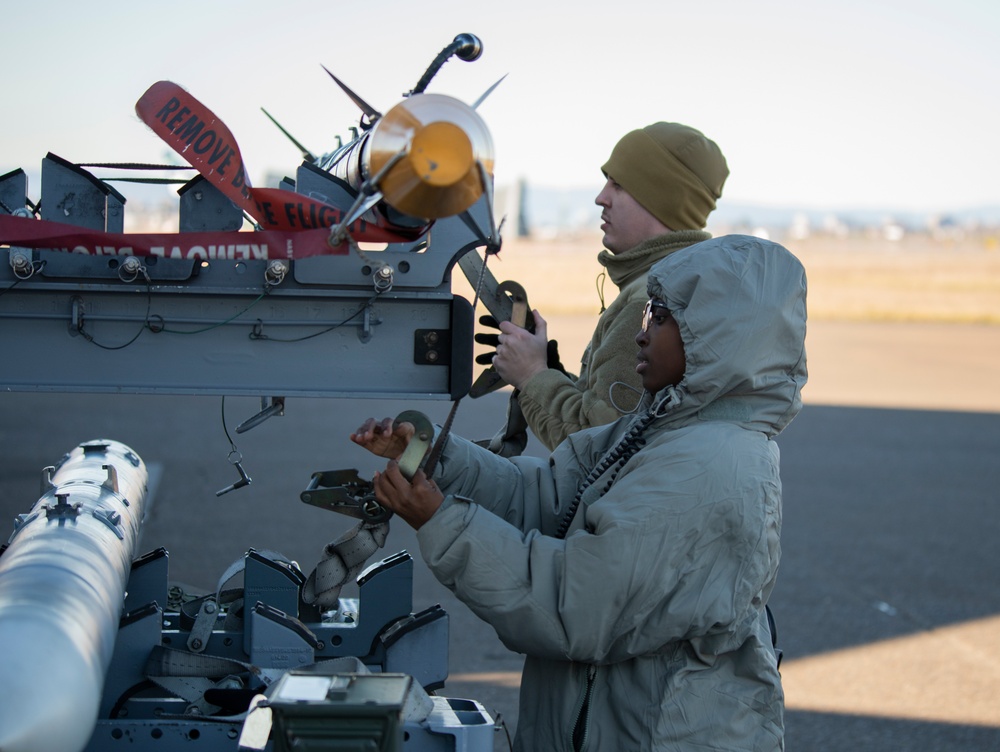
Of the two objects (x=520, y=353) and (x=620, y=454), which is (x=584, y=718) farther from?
(x=520, y=353)

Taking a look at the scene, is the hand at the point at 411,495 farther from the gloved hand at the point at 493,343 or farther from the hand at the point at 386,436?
the gloved hand at the point at 493,343

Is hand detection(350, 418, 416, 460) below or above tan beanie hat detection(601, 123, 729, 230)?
below

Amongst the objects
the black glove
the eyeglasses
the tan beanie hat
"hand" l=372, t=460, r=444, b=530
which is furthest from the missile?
the tan beanie hat

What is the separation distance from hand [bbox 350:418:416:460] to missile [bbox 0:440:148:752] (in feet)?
1.96

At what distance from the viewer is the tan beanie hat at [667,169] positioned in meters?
3.21

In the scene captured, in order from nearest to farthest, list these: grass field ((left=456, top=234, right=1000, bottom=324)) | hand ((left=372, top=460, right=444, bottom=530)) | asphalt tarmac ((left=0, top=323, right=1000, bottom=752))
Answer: hand ((left=372, top=460, right=444, bottom=530)), asphalt tarmac ((left=0, top=323, right=1000, bottom=752)), grass field ((left=456, top=234, right=1000, bottom=324))

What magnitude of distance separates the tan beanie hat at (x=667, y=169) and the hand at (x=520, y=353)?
50 centimetres

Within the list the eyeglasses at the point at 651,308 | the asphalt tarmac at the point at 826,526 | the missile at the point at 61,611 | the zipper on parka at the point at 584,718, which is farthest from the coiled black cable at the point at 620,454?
the missile at the point at 61,611

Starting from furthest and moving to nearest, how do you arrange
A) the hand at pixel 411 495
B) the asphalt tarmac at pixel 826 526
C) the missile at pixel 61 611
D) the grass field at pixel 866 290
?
the grass field at pixel 866 290 → the asphalt tarmac at pixel 826 526 → the hand at pixel 411 495 → the missile at pixel 61 611

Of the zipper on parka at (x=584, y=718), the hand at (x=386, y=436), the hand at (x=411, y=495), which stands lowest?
the zipper on parka at (x=584, y=718)

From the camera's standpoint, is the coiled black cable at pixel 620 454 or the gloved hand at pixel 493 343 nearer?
the coiled black cable at pixel 620 454

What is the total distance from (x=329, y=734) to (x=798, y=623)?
4.58 metres

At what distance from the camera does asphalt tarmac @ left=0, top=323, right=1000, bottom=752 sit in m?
4.88

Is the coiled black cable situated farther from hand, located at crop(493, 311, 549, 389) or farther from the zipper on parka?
hand, located at crop(493, 311, 549, 389)
